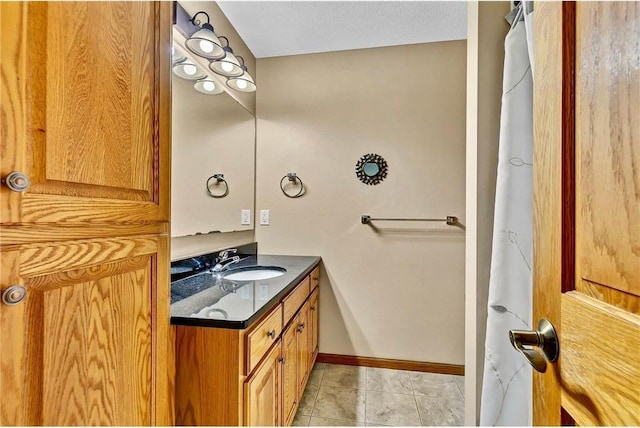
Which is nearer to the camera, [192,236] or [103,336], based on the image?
[103,336]

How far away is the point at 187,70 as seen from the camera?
153 cm

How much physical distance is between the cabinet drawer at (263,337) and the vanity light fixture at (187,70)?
1.29 metres

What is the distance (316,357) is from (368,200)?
1.31 meters

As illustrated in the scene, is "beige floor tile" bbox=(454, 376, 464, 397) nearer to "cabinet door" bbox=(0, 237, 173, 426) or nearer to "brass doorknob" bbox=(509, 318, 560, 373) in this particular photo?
"brass doorknob" bbox=(509, 318, 560, 373)

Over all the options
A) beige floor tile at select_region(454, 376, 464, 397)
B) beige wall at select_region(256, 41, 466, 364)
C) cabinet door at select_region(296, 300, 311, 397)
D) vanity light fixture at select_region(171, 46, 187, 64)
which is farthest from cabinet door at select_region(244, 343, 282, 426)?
vanity light fixture at select_region(171, 46, 187, 64)

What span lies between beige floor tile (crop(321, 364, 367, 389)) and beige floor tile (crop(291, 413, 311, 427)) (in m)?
0.34

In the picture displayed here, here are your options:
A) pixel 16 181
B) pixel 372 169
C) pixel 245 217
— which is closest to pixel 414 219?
pixel 372 169

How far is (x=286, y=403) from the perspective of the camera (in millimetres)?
1409

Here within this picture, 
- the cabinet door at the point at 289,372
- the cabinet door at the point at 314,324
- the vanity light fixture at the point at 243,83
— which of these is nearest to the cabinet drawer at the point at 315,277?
the cabinet door at the point at 314,324

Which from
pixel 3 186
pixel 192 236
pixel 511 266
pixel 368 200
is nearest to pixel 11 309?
pixel 3 186

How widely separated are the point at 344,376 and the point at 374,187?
4.70 ft

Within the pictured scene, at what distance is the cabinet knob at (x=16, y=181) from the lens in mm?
461

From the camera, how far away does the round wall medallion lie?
2227 millimetres

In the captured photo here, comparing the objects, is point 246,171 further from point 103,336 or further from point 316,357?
point 103,336
